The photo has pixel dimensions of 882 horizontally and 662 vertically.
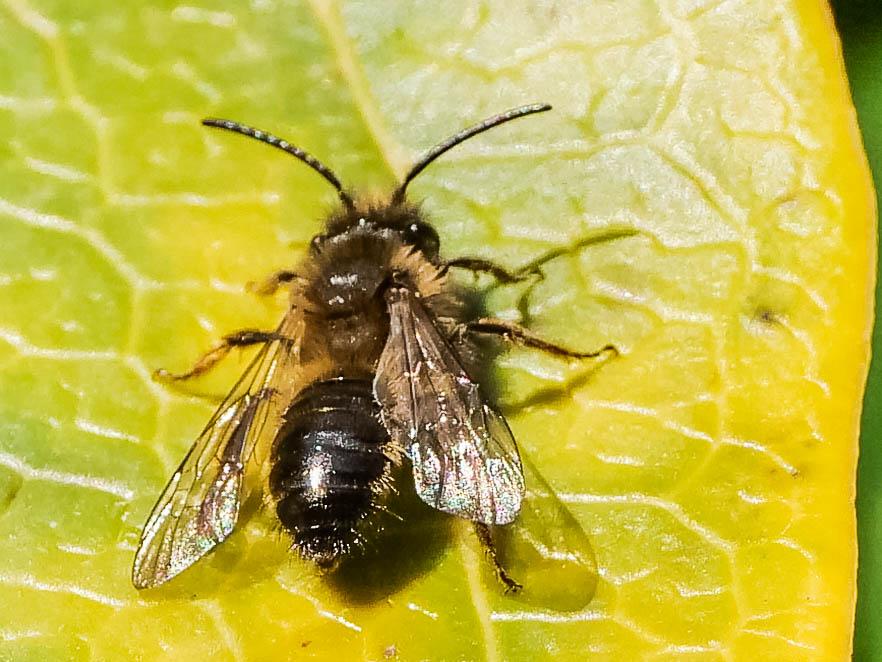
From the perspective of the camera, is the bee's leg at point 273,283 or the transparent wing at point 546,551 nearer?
the transparent wing at point 546,551

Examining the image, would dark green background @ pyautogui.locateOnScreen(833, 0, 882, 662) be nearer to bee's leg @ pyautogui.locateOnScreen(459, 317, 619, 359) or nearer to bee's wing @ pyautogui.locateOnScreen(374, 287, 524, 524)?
bee's leg @ pyautogui.locateOnScreen(459, 317, 619, 359)

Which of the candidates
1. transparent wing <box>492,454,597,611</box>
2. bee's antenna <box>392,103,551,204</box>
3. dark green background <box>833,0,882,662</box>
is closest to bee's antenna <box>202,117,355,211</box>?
bee's antenna <box>392,103,551,204</box>

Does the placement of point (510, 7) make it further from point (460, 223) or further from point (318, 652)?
point (318, 652)

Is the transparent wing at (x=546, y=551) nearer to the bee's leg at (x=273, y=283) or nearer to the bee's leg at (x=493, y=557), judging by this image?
the bee's leg at (x=493, y=557)

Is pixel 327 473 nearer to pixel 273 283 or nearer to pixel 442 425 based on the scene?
pixel 442 425

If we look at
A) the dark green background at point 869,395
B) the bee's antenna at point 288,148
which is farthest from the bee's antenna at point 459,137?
the dark green background at point 869,395

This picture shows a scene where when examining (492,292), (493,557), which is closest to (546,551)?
(493,557)
